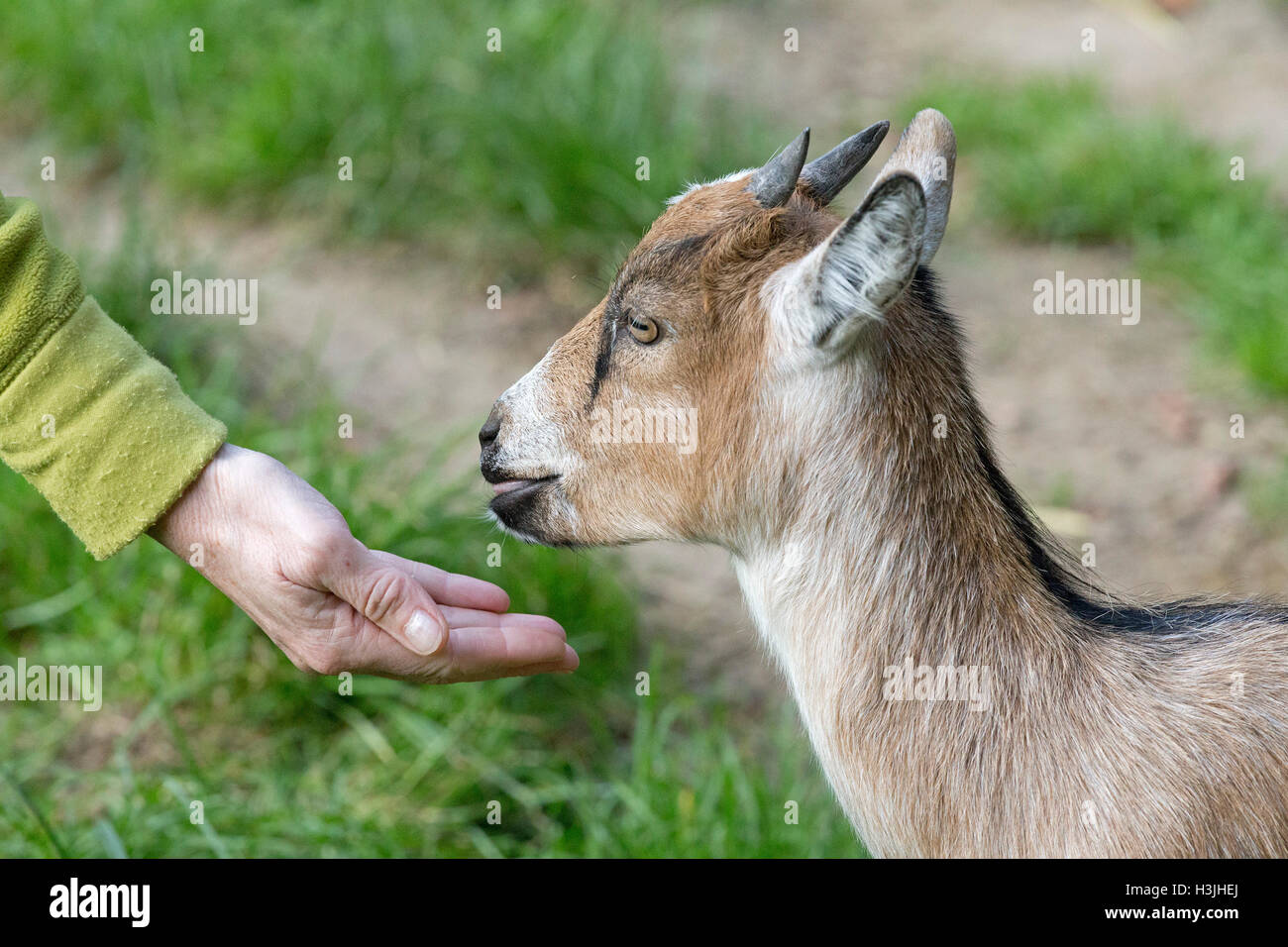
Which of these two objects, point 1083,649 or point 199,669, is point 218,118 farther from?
point 1083,649

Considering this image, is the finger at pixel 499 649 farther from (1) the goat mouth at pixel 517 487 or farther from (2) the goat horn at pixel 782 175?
(2) the goat horn at pixel 782 175

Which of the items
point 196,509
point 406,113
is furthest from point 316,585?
point 406,113

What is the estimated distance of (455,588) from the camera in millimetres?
3166

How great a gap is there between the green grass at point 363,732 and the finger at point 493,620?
120 cm

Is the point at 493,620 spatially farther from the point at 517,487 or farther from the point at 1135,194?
the point at 1135,194

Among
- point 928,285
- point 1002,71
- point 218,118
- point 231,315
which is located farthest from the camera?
point 1002,71

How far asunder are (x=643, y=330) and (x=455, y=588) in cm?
81

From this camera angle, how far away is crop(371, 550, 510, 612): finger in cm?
312

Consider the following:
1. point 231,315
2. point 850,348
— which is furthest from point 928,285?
point 231,315

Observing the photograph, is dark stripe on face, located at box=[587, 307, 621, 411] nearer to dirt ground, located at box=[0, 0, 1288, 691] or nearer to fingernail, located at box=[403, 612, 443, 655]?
fingernail, located at box=[403, 612, 443, 655]

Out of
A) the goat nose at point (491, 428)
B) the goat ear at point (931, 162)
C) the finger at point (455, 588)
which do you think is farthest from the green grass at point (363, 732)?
the goat ear at point (931, 162)

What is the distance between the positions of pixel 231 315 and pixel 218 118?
1882 mm

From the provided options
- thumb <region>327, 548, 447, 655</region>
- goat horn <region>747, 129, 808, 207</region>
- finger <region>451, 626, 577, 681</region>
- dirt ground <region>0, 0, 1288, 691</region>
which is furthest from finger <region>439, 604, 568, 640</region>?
dirt ground <region>0, 0, 1288, 691</region>

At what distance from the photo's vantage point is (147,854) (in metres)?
3.83
